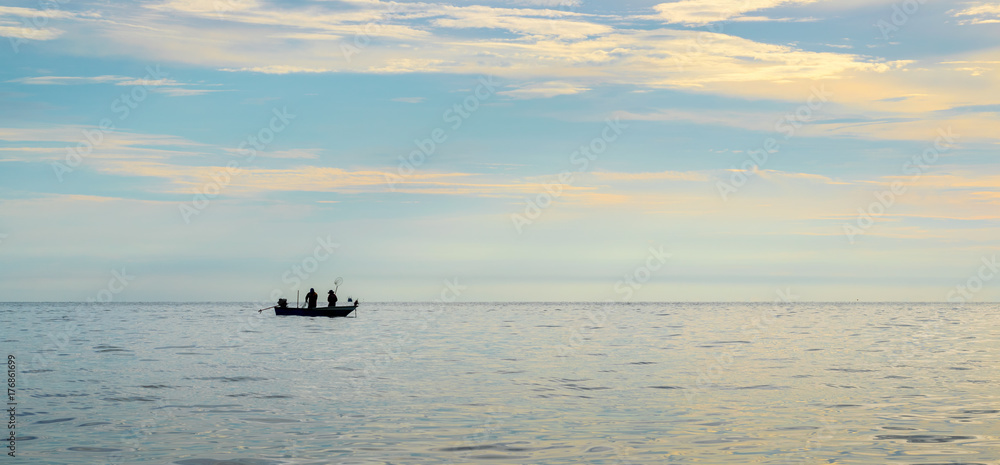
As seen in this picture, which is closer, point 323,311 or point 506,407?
point 506,407

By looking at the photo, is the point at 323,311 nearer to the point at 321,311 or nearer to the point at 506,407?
the point at 321,311

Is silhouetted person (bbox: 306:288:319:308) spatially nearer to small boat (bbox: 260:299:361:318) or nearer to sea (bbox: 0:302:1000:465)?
small boat (bbox: 260:299:361:318)

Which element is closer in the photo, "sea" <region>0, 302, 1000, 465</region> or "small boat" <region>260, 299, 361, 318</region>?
"sea" <region>0, 302, 1000, 465</region>

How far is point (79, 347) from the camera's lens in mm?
43312

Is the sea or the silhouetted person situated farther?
the silhouetted person

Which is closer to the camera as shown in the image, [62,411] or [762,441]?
[762,441]

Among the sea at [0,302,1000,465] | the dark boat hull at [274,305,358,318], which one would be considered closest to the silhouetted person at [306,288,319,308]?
the dark boat hull at [274,305,358,318]

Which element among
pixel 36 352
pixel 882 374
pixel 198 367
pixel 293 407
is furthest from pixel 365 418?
pixel 36 352

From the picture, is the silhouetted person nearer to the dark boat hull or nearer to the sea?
the dark boat hull

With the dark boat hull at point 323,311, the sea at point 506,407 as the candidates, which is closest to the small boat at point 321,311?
the dark boat hull at point 323,311

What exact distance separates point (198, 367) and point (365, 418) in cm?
1565

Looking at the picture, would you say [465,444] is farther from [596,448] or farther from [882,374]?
[882,374]

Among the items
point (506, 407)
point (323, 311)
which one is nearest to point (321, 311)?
point (323, 311)

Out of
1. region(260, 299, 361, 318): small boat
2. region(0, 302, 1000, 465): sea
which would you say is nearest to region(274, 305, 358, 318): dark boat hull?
region(260, 299, 361, 318): small boat
